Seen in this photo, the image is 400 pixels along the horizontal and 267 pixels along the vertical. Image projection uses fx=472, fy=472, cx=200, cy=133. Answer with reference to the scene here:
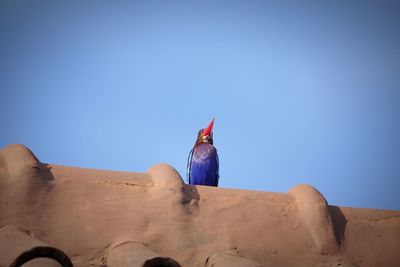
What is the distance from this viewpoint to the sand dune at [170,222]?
3.10m

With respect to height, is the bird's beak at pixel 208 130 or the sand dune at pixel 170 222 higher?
the bird's beak at pixel 208 130

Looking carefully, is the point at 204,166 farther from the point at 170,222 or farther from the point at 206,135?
the point at 170,222

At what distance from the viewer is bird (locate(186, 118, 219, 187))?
566cm

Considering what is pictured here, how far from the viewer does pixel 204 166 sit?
5.67 m

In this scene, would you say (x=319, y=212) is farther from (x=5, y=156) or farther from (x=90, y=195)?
(x=5, y=156)

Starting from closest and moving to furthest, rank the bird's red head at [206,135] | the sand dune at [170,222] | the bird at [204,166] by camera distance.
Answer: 1. the sand dune at [170,222]
2. the bird at [204,166]
3. the bird's red head at [206,135]

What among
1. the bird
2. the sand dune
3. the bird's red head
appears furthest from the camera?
the bird's red head

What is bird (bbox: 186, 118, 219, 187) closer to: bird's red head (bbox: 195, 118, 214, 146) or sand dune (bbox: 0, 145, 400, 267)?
bird's red head (bbox: 195, 118, 214, 146)

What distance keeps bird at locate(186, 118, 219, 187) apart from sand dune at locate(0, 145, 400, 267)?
1.57m

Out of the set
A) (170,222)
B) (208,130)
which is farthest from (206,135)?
(170,222)

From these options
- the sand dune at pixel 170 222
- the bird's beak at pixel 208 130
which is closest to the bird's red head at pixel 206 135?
the bird's beak at pixel 208 130

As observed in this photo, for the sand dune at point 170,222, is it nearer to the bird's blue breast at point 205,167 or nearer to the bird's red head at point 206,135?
the bird's blue breast at point 205,167

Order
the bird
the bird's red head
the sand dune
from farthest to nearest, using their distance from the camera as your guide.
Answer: the bird's red head
the bird
the sand dune

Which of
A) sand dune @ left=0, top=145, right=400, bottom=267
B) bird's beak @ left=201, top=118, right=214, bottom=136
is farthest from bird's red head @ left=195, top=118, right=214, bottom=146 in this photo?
sand dune @ left=0, top=145, right=400, bottom=267
